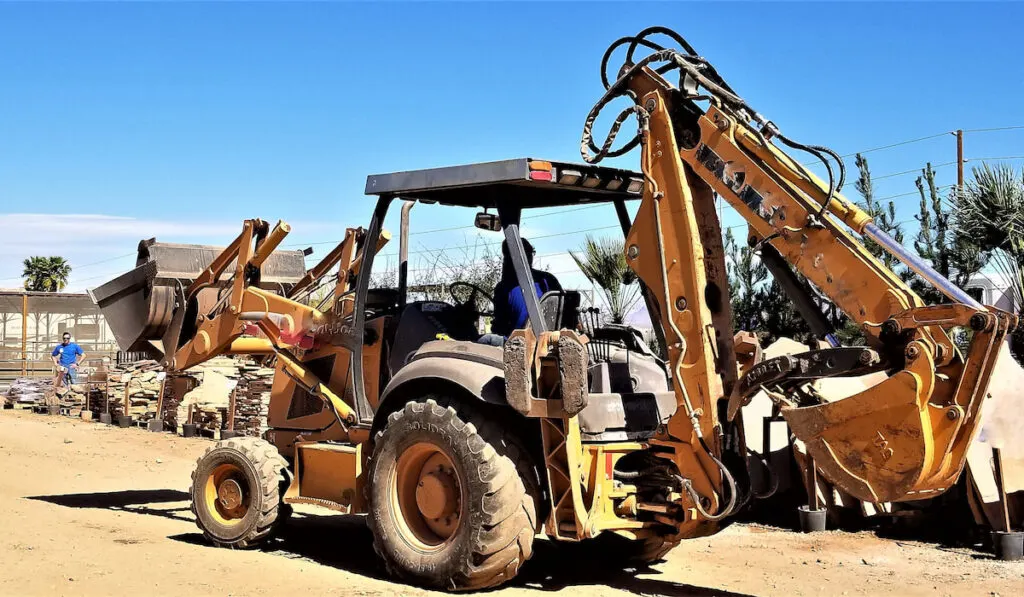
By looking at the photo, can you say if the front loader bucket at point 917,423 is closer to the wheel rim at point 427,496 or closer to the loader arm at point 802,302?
the loader arm at point 802,302

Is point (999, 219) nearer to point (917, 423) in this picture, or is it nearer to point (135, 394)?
point (917, 423)

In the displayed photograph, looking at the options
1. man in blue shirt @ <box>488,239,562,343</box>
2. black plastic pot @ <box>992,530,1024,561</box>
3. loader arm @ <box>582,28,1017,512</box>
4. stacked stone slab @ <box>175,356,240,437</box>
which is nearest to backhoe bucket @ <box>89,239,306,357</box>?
man in blue shirt @ <box>488,239,562,343</box>

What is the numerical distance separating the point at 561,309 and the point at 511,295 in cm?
36

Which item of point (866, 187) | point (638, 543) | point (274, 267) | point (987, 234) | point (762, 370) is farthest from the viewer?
point (866, 187)

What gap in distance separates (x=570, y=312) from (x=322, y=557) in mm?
2835

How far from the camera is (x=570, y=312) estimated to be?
25.1ft

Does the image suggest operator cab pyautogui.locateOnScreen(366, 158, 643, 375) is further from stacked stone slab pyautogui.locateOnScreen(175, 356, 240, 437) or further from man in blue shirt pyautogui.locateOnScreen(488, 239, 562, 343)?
stacked stone slab pyautogui.locateOnScreen(175, 356, 240, 437)

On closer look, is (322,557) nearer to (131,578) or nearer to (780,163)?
(131,578)

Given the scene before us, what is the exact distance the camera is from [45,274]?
5794cm

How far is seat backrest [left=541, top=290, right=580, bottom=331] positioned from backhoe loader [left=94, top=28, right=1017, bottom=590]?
0.04 feet

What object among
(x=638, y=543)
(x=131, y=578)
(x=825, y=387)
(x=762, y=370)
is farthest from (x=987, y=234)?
(x=131, y=578)

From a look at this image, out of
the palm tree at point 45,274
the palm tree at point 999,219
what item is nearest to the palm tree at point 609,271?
the palm tree at point 999,219

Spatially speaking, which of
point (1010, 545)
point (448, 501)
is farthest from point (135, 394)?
point (1010, 545)

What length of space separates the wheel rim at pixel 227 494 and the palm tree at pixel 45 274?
52.6 meters
